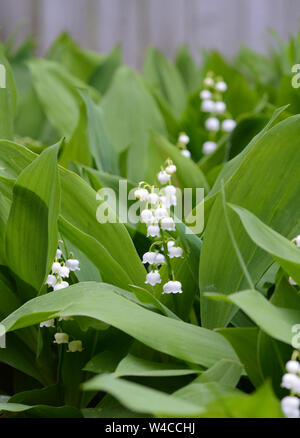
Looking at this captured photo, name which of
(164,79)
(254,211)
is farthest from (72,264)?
(164,79)

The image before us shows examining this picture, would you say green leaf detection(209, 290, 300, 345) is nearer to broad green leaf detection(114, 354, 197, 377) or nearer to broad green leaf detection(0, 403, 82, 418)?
broad green leaf detection(114, 354, 197, 377)

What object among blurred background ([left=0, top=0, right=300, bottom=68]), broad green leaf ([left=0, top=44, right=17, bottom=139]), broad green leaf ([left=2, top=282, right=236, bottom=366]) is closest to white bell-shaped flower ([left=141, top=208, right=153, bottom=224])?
broad green leaf ([left=2, top=282, right=236, bottom=366])

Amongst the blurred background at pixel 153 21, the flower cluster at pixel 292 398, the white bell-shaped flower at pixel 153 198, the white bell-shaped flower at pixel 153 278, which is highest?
the white bell-shaped flower at pixel 153 198

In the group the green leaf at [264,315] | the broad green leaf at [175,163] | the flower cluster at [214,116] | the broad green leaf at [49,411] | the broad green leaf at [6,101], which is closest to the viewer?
the green leaf at [264,315]

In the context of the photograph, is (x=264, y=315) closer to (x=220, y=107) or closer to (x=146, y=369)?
(x=146, y=369)

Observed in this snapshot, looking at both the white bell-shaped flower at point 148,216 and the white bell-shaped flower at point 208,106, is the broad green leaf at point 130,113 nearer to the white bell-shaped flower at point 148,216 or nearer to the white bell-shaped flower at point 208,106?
the white bell-shaped flower at point 208,106

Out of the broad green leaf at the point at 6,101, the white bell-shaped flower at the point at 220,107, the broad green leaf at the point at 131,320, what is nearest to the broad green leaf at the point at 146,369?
the broad green leaf at the point at 131,320
